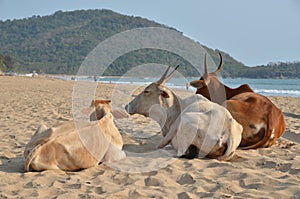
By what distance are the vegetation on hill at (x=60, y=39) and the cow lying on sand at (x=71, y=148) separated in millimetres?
79967

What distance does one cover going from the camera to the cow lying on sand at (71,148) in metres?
5.14

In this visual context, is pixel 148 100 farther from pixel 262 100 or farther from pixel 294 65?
pixel 294 65

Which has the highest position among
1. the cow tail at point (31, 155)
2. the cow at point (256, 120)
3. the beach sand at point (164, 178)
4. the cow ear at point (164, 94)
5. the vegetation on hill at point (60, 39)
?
the vegetation on hill at point (60, 39)

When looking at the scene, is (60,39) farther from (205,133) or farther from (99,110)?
(205,133)

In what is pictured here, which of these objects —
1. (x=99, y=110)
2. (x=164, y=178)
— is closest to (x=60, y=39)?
(x=99, y=110)

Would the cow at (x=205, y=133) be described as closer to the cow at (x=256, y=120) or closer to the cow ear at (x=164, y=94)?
the cow at (x=256, y=120)

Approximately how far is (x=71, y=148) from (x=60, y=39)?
478 ft

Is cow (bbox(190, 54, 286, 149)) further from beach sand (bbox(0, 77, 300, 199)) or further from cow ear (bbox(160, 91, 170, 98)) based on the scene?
cow ear (bbox(160, 91, 170, 98))

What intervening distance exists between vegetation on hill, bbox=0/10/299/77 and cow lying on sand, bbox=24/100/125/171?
262 feet

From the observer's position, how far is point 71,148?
206 inches

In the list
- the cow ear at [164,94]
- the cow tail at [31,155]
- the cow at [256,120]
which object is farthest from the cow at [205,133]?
the cow tail at [31,155]

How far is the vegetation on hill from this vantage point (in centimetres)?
11105

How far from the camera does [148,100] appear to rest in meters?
7.59

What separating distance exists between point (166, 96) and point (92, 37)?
134 m
